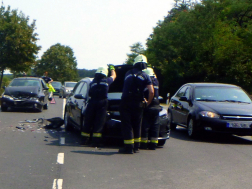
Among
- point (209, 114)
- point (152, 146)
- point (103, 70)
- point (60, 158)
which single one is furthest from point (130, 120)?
point (209, 114)

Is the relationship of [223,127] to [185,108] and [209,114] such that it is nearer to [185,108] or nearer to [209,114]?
[209,114]

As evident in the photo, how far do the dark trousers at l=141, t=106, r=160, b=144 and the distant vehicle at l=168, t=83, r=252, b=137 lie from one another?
2.17 m

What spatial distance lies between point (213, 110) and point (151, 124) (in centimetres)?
246

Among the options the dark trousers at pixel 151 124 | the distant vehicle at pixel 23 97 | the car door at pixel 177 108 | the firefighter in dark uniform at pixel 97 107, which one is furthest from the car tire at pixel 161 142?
the distant vehicle at pixel 23 97

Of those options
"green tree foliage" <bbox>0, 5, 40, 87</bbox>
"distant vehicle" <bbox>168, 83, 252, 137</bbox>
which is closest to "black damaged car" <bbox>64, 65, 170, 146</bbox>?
"distant vehicle" <bbox>168, 83, 252, 137</bbox>

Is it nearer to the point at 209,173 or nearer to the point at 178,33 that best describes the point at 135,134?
the point at 209,173

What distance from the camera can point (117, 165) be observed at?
7.57m

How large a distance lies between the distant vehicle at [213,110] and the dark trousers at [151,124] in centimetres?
217

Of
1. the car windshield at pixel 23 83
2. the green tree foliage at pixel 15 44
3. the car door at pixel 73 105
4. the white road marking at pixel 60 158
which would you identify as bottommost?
the white road marking at pixel 60 158

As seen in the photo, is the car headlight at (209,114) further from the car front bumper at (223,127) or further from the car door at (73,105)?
the car door at (73,105)

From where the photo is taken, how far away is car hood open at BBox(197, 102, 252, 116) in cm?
1077

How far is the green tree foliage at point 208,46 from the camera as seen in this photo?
105ft

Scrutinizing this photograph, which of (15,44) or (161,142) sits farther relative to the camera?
(15,44)

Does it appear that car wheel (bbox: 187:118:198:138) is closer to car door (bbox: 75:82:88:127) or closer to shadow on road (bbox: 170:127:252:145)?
shadow on road (bbox: 170:127:252:145)
